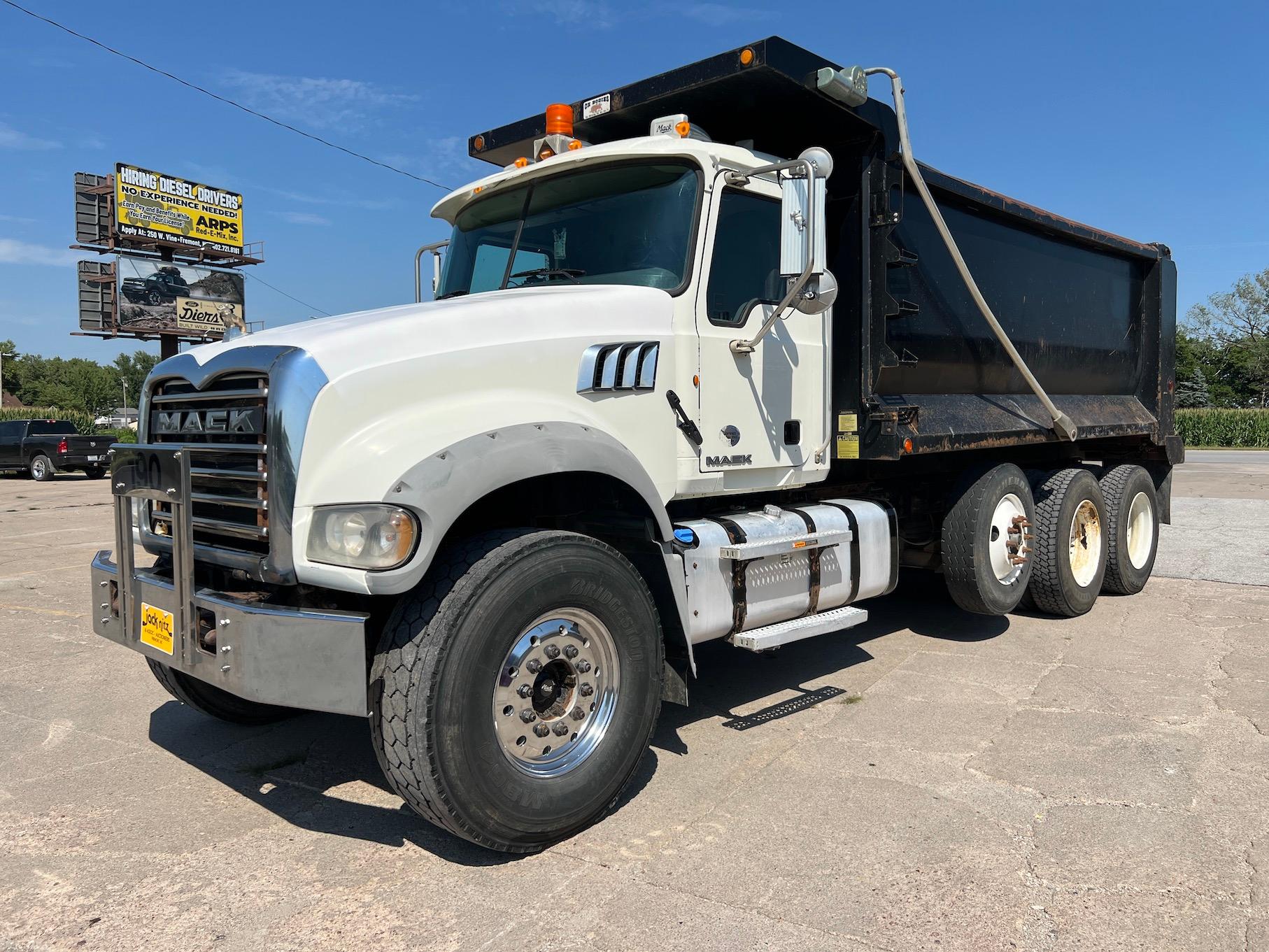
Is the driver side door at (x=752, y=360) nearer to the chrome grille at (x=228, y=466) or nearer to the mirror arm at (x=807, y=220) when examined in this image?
the mirror arm at (x=807, y=220)

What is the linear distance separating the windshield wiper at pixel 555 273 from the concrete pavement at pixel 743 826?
7.30 ft

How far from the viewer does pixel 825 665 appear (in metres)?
5.82

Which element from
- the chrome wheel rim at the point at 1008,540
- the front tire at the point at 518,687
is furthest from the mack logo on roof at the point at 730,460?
the chrome wheel rim at the point at 1008,540

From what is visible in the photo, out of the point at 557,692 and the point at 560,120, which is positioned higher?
the point at 560,120

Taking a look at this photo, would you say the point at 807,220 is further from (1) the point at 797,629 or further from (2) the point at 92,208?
(2) the point at 92,208

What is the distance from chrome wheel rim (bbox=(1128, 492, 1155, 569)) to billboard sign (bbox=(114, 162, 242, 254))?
4157cm

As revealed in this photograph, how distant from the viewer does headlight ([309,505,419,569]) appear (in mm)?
3021

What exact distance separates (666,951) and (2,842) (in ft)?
8.18

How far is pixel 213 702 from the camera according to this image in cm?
442

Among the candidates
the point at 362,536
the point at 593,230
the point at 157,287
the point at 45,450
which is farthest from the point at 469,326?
the point at 157,287

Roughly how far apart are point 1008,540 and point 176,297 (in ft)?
139

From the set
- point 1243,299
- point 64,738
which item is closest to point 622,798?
point 64,738

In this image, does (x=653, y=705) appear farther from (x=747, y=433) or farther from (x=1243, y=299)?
(x=1243, y=299)

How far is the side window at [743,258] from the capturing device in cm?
446
